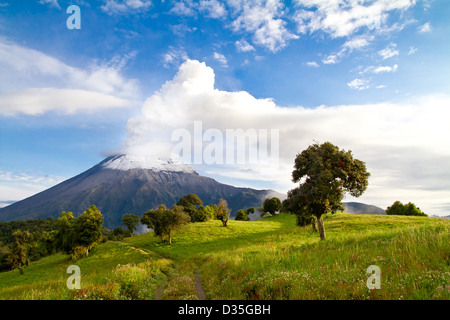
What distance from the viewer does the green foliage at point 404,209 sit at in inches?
3182

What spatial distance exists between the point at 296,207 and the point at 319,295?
20608 mm

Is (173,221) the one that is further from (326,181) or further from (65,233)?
(326,181)

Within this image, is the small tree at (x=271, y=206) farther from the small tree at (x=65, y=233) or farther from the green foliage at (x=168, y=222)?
the small tree at (x=65, y=233)

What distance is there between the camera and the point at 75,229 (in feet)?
172

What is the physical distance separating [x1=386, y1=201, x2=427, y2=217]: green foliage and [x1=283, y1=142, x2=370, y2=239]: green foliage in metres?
80.1

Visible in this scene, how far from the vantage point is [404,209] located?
85.2 metres

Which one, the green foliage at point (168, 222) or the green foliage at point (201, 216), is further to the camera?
the green foliage at point (201, 216)

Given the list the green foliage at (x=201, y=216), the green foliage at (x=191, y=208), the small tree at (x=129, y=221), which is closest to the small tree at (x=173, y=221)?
the green foliage at (x=201, y=216)

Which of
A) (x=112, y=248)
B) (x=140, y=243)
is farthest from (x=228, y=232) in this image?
(x=112, y=248)

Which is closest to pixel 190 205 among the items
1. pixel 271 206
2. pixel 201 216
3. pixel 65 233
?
pixel 201 216

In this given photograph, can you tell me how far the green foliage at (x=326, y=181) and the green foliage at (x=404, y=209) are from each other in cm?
8012

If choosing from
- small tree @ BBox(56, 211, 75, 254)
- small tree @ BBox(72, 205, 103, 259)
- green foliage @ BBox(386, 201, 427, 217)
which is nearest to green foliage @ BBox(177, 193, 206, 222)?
small tree @ BBox(72, 205, 103, 259)
